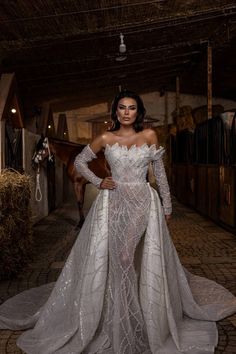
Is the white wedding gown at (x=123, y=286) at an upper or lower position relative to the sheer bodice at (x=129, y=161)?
lower

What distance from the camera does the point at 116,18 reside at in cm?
648

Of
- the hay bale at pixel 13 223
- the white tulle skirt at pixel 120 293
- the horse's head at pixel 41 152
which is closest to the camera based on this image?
the white tulle skirt at pixel 120 293

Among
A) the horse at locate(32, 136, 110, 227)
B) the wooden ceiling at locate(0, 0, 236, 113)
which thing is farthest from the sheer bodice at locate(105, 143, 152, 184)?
the horse at locate(32, 136, 110, 227)

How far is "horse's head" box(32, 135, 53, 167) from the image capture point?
849 cm

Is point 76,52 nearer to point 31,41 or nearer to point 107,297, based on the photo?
point 31,41

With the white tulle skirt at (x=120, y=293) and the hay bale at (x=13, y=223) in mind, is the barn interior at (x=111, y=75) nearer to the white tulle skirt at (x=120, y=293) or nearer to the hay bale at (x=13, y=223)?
the hay bale at (x=13, y=223)

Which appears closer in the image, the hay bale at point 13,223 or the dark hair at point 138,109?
the dark hair at point 138,109

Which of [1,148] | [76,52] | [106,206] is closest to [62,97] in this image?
[76,52]

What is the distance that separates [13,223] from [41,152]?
12.8ft

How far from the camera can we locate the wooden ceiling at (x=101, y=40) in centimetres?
575

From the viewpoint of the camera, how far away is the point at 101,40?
311 inches

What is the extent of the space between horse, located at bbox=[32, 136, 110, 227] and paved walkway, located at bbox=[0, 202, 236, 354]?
0.72 meters

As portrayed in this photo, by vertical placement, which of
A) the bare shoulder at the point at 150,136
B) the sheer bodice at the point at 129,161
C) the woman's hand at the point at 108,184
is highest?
the bare shoulder at the point at 150,136

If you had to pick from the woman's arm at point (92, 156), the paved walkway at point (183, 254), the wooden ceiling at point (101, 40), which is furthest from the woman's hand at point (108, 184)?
the wooden ceiling at point (101, 40)
